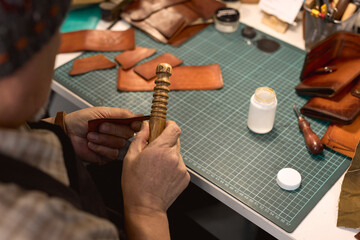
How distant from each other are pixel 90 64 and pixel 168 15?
47 cm

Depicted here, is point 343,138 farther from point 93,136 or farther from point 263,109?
point 93,136

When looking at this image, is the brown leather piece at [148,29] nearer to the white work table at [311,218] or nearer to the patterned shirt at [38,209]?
the white work table at [311,218]

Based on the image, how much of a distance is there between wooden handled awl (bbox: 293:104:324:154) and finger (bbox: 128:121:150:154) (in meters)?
0.56

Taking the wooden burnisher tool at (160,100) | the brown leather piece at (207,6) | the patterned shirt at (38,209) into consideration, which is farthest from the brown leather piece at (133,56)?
the patterned shirt at (38,209)

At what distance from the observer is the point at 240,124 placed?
4.79 feet

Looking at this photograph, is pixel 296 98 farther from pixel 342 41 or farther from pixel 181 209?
pixel 181 209

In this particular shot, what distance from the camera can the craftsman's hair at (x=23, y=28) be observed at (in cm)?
59

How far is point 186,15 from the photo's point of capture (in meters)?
1.92

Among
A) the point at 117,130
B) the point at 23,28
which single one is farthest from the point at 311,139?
the point at 23,28

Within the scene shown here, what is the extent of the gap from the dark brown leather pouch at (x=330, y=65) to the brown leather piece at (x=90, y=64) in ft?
2.66

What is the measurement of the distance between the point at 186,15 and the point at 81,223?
143 cm

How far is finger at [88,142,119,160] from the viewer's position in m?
1.31

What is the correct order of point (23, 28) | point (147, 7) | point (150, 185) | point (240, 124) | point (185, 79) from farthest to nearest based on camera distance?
point (147, 7), point (185, 79), point (240, 124), point (150, 185), point (23, 28)

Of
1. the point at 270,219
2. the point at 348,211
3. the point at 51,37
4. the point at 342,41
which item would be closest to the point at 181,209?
the point at 270,219
